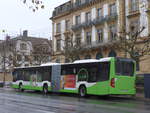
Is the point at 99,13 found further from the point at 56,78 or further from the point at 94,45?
the point at 56,78

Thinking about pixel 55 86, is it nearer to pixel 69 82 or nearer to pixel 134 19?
pixel 69 82

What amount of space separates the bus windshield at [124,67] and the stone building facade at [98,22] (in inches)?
563

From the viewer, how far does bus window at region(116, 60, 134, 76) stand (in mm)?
20266

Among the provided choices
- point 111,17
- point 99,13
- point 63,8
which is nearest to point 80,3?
point 99,13

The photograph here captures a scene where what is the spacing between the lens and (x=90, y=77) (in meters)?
21.7

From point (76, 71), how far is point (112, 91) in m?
4.58

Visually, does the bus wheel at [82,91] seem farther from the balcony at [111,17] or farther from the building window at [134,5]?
the balcony at [111,17]

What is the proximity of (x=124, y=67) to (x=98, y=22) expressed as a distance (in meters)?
23.3

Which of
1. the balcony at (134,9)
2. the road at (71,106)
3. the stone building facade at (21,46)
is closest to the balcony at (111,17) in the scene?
the balcony at (134,9)

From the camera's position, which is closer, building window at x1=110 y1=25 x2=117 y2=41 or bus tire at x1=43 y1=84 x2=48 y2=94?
bus tire at x1=43 y1=84 x2=48 y2=94

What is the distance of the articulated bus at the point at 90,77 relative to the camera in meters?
20.0

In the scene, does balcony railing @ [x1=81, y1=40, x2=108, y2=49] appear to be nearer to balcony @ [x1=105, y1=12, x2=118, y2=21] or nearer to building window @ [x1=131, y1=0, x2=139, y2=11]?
balcony @ [x1=105, y1=12, x2=118, y2=21]

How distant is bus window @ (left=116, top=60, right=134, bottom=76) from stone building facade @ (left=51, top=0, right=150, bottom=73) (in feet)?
47.0

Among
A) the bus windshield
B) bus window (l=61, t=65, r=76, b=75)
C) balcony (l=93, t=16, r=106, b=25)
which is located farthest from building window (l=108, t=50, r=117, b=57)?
the bus windshield
